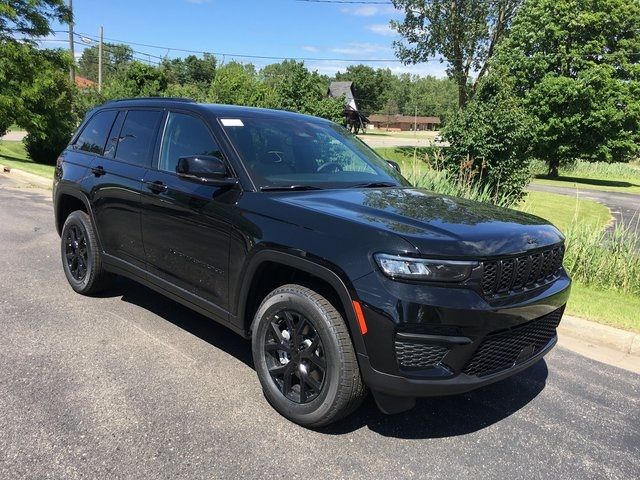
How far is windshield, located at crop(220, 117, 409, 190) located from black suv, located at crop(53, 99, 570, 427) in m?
0.02

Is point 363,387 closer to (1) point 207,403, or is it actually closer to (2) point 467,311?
(2) point 467,311

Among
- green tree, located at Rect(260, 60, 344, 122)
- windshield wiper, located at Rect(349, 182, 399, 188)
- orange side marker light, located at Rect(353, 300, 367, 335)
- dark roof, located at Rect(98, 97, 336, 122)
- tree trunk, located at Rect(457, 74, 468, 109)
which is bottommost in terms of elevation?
orange side marker light, located at Rect(353, 300, 367, 335)

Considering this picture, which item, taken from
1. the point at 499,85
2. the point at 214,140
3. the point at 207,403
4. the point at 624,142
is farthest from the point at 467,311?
the point at 624,142

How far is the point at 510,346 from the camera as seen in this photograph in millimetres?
3088

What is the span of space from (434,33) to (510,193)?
30978 mm

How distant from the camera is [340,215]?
10.2 feet

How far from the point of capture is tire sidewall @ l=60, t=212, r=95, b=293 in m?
5.10

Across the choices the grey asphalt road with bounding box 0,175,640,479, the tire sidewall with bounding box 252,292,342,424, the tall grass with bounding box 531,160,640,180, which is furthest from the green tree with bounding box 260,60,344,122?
the tall grass with bounding box 531,160,640,180

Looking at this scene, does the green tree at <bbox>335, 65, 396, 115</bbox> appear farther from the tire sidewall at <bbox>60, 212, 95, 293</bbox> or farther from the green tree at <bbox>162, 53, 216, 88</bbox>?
the tire sidewall at <bbox>60, 212, 95, 293</bbox>

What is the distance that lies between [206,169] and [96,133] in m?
2.34

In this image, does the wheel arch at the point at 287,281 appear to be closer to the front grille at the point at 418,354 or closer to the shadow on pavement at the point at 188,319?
the front grille at the point at 418,354

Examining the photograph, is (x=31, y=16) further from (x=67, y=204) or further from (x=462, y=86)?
(x=462, y=86)

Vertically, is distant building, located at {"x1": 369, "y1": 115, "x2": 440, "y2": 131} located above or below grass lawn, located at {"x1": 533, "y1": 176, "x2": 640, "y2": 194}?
above

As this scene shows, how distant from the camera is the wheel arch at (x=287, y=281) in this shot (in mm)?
2916
